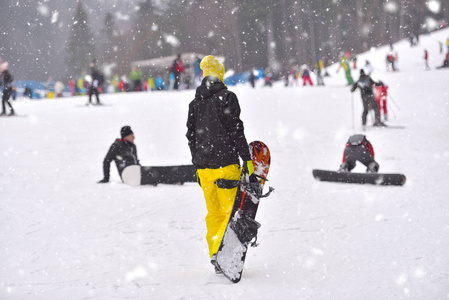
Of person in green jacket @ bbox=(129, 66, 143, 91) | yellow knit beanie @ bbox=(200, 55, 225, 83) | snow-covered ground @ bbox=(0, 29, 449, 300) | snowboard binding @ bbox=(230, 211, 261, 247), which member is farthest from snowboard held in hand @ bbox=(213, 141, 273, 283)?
person in green jacket @ bbox=(129, 66, 143, 91)

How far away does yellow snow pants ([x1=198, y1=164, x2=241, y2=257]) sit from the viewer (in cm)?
394

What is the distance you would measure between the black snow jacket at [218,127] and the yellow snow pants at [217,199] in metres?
0.06

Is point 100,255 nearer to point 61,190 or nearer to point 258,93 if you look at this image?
point 61,190

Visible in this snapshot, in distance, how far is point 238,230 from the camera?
3.95 meters

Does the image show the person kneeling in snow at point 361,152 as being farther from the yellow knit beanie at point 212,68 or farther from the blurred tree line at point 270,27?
the blurred tree line at point 270,27

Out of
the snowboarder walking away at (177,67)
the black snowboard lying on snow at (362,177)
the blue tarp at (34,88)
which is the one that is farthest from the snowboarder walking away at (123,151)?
the blue tarp at (34,88)

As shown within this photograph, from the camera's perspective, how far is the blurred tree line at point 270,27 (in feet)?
190

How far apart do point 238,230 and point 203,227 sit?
187 centimetres

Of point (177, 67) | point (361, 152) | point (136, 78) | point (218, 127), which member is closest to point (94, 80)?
point (177, 67)

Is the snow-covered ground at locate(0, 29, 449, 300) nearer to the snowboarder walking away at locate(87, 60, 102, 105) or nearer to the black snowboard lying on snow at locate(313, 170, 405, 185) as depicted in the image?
the black snowboard lying on snow at locate(313, 170, 405, 185)

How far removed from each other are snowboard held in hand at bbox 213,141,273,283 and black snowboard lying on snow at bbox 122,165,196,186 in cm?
420

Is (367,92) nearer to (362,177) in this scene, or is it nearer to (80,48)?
(362,177)

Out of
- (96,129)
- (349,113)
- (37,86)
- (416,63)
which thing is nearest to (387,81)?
(349,113)

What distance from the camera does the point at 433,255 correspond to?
4371 mm
